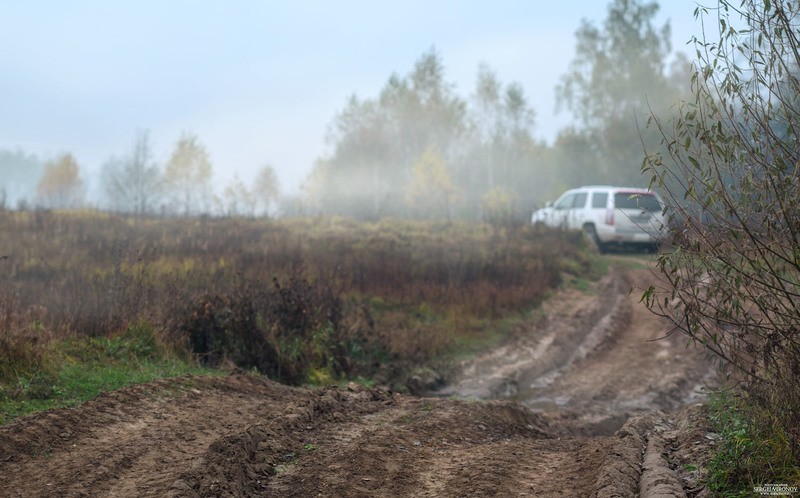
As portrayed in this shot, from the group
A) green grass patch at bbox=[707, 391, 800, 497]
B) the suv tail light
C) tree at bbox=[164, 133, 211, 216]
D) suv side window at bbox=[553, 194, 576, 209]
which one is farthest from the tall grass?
tree at bbox=[164, 133, 211, 216]

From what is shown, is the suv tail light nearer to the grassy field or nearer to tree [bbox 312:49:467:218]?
the grassy field

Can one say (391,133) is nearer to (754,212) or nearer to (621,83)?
(621,83)

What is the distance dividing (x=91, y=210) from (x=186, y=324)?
15174mm

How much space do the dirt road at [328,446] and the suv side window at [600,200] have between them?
49.3 ft

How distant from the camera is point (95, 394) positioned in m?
7.48

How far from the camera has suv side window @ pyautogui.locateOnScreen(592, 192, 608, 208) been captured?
24130 millimetres

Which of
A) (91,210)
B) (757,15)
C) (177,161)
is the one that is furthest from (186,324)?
(177,161)

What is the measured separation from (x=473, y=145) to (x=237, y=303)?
5744 centimetres

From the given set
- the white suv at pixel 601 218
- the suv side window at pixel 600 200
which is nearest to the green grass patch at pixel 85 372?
the white suv at pixel 601 218

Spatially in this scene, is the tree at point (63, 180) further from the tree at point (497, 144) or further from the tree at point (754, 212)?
the tree at point (754, 212)

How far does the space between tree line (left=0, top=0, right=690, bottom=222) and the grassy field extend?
23.4m

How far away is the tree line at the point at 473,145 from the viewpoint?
51.5 meters

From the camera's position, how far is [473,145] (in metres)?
66.4

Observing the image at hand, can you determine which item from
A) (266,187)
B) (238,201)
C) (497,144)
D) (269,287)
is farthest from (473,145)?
(269,287)
